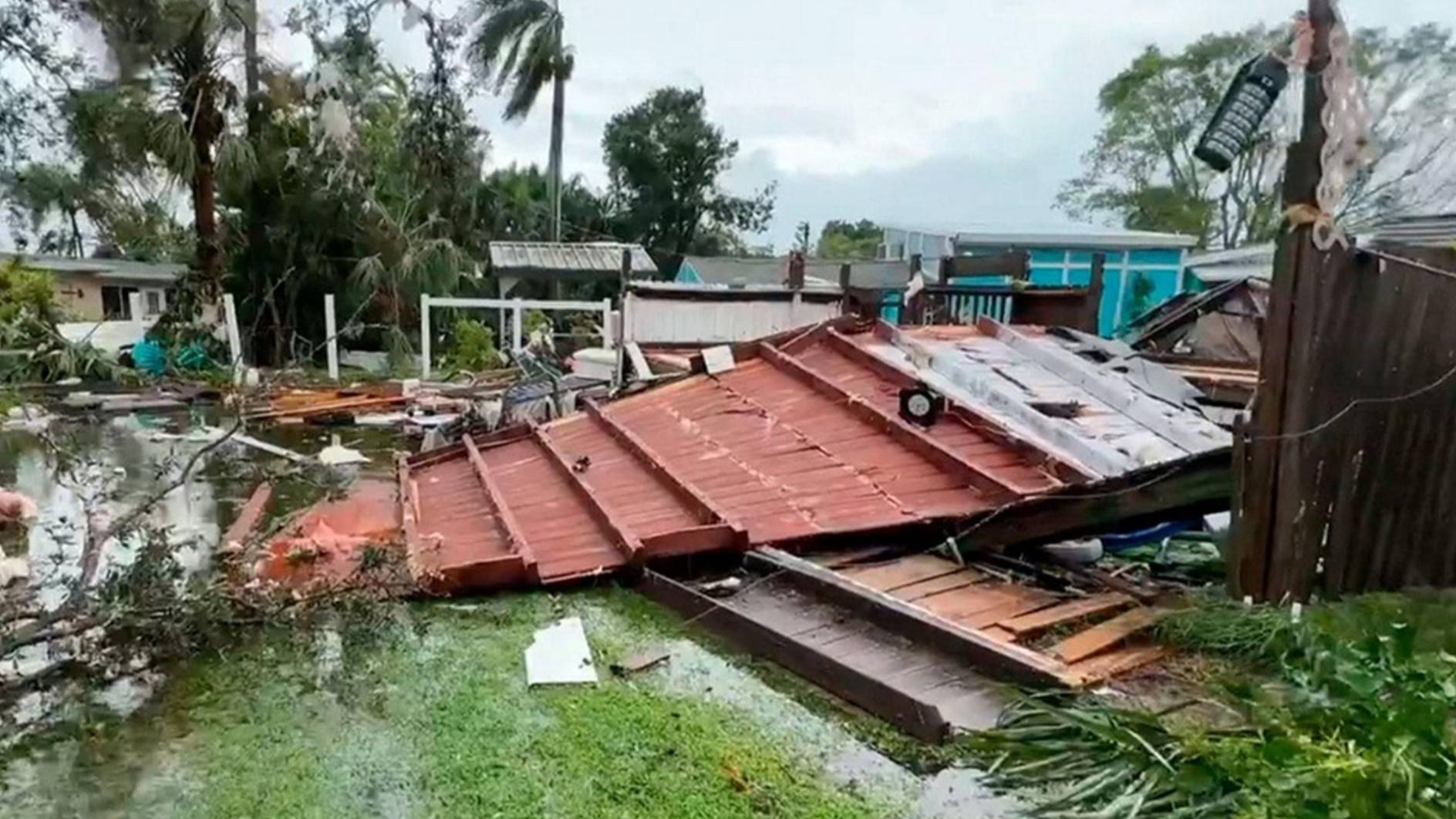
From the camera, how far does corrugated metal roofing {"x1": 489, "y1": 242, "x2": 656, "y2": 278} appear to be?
18234mm

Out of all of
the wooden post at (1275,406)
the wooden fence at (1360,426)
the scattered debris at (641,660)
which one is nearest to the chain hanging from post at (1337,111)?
the wooden post at (1275,406)

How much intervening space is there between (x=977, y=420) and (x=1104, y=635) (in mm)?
2270

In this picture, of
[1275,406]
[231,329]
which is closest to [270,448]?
[231,329]

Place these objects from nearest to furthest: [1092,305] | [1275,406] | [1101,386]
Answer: [1275,406], [1101,386], [1092,305]

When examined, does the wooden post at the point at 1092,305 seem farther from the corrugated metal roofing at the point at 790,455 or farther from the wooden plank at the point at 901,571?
the wooden plank at the point at 901,571

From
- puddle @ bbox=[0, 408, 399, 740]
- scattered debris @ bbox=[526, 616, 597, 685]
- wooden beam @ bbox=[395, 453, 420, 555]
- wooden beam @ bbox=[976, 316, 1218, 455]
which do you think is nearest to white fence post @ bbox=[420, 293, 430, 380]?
puddle @ bbox=[0, 408, 399, 740]

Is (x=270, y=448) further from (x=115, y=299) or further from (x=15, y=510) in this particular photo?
(x=115, y=299)

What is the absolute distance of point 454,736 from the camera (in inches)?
135

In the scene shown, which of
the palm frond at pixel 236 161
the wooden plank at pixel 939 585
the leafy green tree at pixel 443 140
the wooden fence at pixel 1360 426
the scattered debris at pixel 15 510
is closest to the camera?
the wooden fence at pixel 1360 426

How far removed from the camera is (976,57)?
11250 mm

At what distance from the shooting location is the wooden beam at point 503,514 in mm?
5012

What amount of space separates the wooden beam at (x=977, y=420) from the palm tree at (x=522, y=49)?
52.5ft

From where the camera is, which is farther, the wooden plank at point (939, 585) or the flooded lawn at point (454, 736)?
the wooden plank at point (939, 585)

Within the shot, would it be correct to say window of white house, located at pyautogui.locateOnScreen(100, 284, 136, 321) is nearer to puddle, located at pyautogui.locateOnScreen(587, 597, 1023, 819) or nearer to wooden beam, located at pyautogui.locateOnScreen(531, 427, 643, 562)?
wooden beam, located at pyautogui.locateOnScreen(531, 427, 643, 562)
